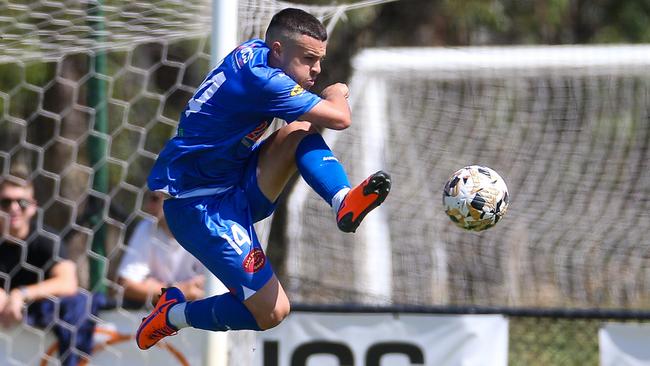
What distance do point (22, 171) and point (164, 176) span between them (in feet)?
8.82

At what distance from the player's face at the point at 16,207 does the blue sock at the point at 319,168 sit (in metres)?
2.75

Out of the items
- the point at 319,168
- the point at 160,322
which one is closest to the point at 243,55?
the point at 319,168

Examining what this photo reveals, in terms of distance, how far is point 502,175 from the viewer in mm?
8367

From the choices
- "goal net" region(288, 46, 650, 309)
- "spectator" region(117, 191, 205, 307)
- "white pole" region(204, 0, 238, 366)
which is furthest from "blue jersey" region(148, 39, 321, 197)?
"goal net" region(288, 46, 650, 309)

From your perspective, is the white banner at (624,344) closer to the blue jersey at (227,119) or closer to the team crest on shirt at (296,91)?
the blue jersey at (227,119)

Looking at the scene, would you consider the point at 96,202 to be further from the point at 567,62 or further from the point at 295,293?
the point at 567,62

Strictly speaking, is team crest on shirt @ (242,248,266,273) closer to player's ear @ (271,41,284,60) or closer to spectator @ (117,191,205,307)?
player's ear @ (271,41,284,60)

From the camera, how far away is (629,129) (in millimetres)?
8383

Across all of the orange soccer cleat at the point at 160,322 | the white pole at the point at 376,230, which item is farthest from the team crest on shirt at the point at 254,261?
the white pole at the point at 376,230

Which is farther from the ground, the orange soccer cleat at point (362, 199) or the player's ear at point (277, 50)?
the player's ear at point (277, 50)

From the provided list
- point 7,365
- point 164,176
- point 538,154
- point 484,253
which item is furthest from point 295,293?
point 164,176

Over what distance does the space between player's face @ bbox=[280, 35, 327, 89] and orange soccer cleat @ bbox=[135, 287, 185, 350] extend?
1.21 m

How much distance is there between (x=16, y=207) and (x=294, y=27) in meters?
2.90

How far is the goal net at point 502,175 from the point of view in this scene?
8234 millimetres
